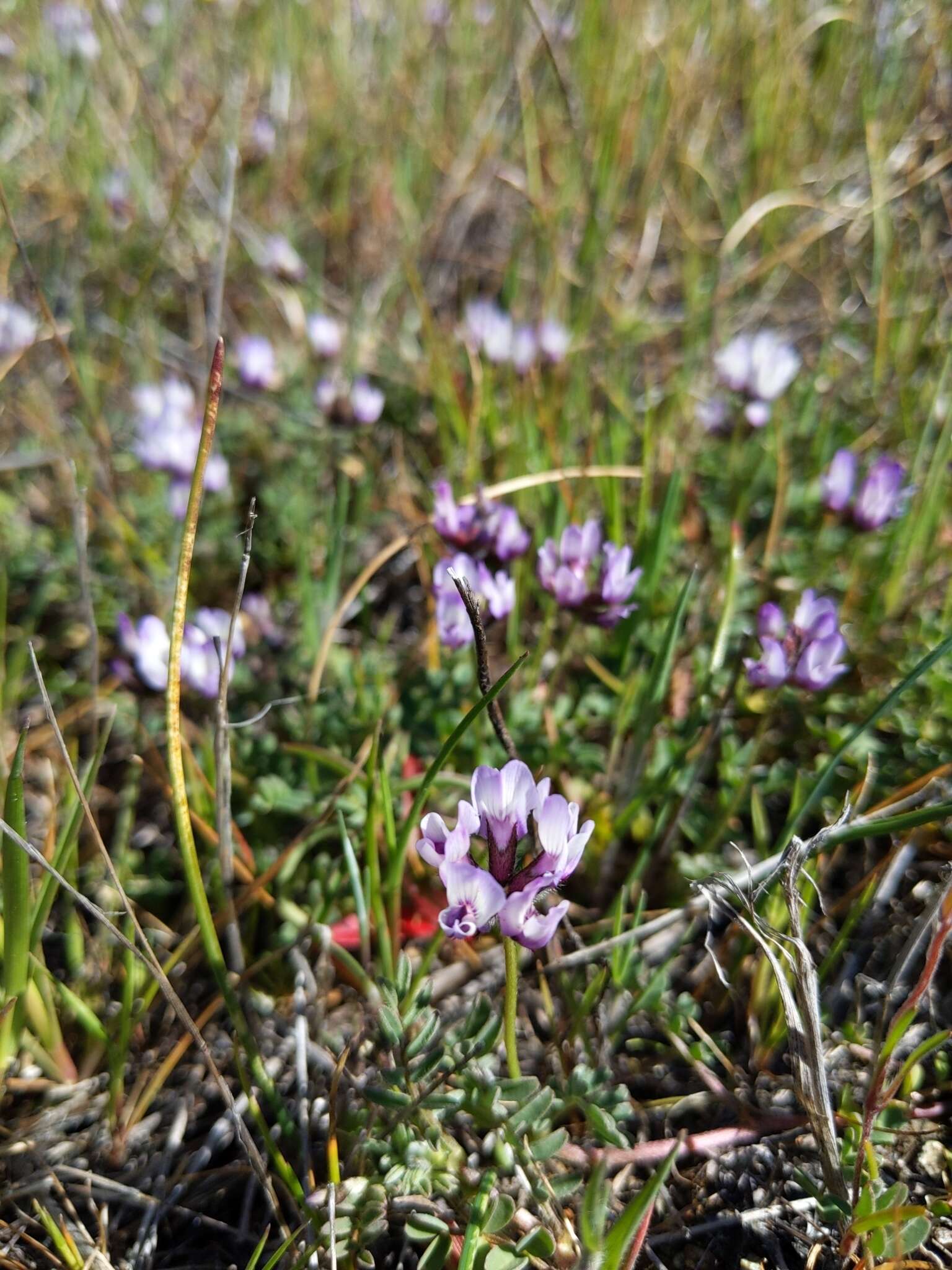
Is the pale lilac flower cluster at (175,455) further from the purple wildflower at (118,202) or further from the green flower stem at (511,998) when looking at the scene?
the green flower stem at (511,998)

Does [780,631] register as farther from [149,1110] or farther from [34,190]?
[34,190]

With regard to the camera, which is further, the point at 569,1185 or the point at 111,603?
the point at 111,603

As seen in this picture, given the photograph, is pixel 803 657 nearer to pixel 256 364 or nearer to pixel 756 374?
pixel 756 374

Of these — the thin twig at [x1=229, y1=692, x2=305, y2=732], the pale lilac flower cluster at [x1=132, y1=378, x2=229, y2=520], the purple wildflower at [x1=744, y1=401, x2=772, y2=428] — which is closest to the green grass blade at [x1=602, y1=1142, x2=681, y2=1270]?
the thin twig at [x1=229, y1=692, x2=305, y2=732]

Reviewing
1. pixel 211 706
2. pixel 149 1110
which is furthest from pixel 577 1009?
pixel 211 706

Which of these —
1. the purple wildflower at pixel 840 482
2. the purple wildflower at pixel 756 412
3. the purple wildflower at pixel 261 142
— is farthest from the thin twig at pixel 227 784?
the purple wildflower at pixel 261 142

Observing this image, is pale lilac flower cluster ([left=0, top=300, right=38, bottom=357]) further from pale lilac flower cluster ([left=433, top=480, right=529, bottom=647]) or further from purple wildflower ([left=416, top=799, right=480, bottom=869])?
purple wildflower ([left=416, top=799, right=480, bottom=869])

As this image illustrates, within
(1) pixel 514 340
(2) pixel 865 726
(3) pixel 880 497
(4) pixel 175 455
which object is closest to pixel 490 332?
(1) pixel 514 340
